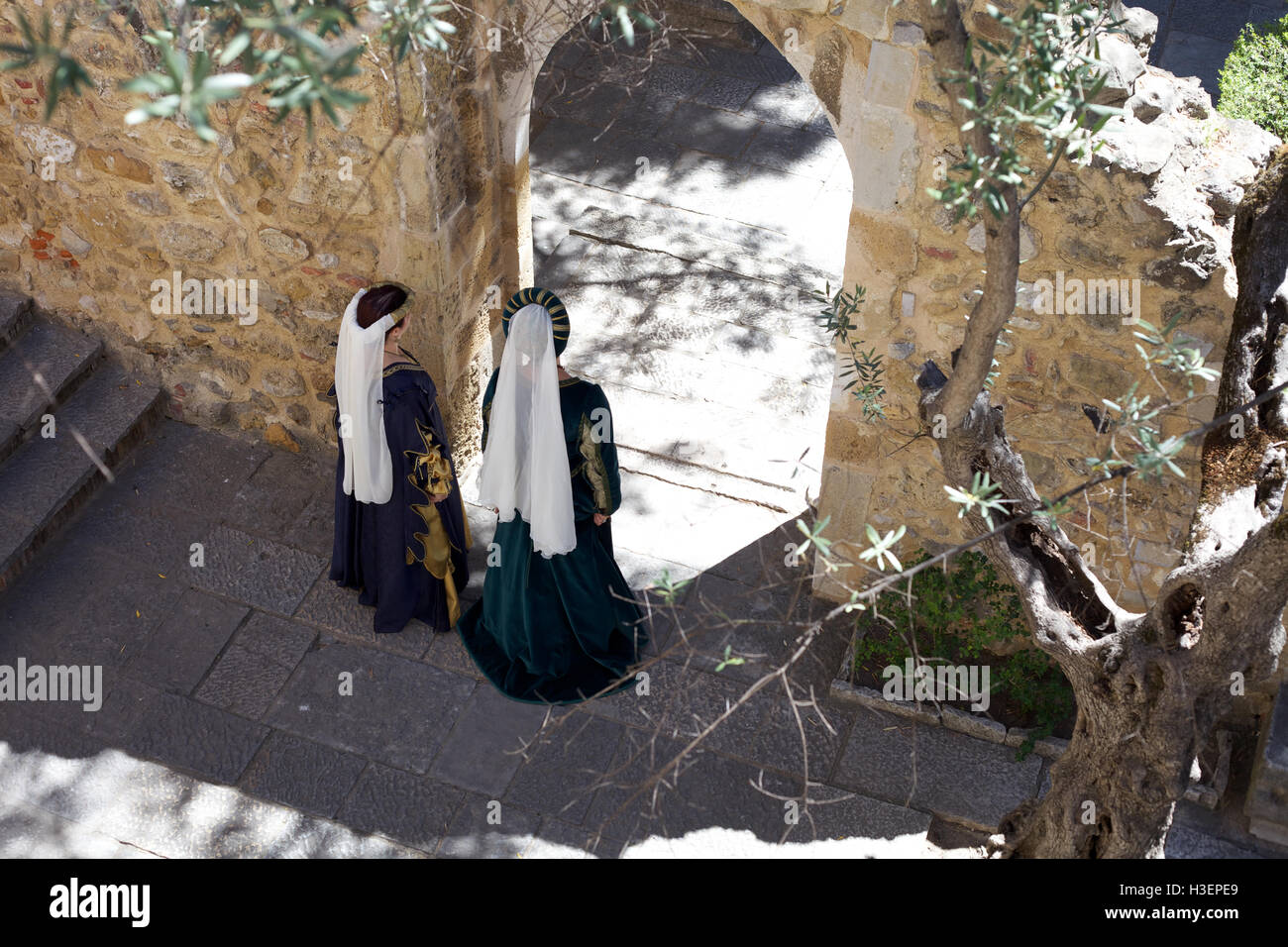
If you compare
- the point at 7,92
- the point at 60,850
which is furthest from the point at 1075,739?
the point at 7,92

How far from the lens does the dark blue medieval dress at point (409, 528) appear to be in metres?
5.04

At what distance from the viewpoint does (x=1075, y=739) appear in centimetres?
364

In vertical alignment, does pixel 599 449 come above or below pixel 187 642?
above

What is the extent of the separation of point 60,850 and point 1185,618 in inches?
151

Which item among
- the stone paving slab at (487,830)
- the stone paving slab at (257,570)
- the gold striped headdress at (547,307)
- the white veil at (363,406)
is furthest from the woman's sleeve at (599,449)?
the stone paving slab at (257,570)

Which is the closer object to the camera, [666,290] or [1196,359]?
[1196,359]

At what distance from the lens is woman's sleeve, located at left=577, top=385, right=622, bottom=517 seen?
479 centimetres

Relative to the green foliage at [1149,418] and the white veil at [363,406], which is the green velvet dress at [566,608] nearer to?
the white veil at [363,406]

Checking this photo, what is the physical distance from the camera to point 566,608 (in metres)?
5.16

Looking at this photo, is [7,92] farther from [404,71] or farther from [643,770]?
[643,770]

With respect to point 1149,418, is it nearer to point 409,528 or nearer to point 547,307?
point 547,307

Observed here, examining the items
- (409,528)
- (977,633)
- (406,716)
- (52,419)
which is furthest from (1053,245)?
(52,419)

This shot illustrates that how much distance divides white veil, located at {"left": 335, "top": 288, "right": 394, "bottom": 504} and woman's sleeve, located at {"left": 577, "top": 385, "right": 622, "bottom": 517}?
81 cm

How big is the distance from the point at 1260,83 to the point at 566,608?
371 cm
